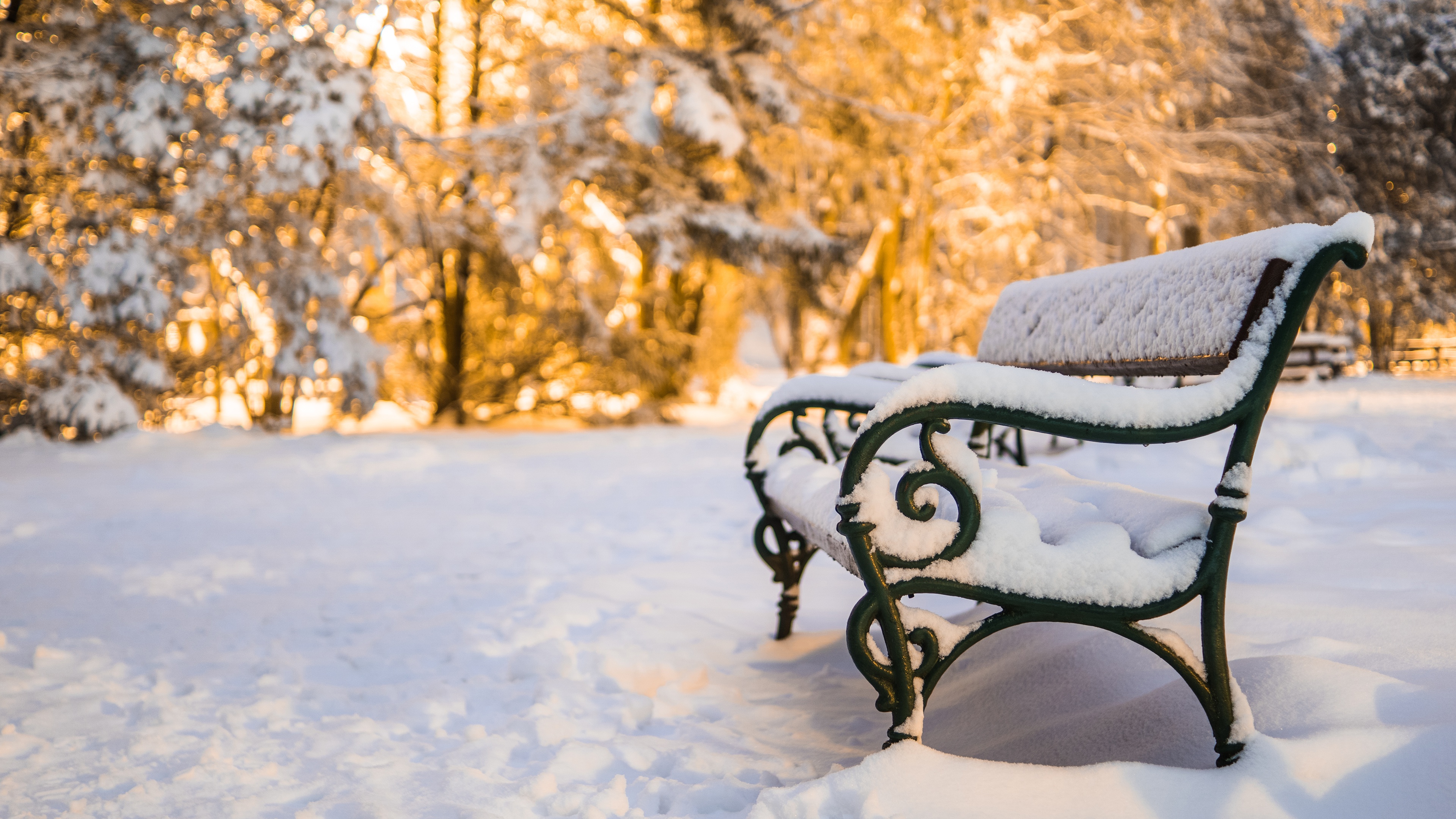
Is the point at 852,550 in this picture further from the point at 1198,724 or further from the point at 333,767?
the point at 333,767

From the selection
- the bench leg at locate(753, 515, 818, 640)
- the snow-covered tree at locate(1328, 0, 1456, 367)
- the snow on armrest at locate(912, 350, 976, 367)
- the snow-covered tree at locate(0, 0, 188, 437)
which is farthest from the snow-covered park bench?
the snow-covered tree at locate(1328, 0, 1456, 367)

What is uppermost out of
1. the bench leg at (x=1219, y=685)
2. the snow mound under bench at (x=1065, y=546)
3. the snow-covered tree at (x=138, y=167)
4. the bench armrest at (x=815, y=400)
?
the snow-covered tree at (x=138, y=167)

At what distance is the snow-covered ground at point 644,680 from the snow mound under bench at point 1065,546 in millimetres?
298

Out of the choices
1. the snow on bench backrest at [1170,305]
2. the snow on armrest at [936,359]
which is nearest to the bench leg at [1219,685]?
the snow on bench backrest at [1170,305]

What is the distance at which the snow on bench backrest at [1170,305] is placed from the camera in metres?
1.26

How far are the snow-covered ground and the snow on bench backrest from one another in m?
0.62

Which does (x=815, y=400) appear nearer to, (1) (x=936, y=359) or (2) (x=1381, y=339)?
(1) (x=936, y=359)

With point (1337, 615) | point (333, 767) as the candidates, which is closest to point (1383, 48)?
point (1337, 615)

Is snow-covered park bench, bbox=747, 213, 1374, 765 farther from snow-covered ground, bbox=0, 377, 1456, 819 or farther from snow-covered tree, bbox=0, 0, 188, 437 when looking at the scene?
snow-covered tree, bbox=0, 0, 188, 437

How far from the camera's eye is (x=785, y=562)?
7.91 ft

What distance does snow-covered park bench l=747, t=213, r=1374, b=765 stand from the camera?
126 centimetres

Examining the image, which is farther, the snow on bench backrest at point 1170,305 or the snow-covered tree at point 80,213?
the snow-covered tree at point 80,213

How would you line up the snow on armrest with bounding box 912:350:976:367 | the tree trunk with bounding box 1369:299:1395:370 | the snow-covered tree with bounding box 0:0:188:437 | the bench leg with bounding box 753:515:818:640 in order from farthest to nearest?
the tree trunk with bounding box 1369:299:1395:370 → the snow-covered tree with bounding box 0:0:188:437 → the snow on armrest with bounding box 912:350:976:367 → the bench leg with bounding box 753:515:818:640

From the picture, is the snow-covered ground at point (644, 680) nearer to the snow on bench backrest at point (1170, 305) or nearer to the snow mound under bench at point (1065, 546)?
the snow mound under bench at point (1065, 546)
